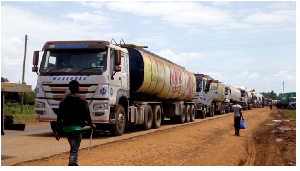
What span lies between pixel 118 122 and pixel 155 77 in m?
4.03

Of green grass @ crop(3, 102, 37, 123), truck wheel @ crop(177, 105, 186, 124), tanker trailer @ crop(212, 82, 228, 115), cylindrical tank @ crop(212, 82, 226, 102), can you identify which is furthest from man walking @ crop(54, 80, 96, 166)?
cylindrical tank @ crop(212, 82, 226, 102)

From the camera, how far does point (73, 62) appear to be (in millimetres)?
14180

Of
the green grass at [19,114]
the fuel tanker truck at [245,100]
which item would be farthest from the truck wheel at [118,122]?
the fuel tanker truck at [245,100]

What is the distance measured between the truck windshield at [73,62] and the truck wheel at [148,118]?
4.70 m

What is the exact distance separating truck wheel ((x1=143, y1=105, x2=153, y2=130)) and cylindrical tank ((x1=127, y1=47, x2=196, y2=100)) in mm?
764

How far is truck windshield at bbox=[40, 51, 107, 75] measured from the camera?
13953 millimetres

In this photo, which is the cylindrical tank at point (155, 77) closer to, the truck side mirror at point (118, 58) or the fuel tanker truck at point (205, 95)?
the truck side mirror at point (118, 58)

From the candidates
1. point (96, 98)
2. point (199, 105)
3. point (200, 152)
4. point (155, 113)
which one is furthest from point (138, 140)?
point (199, 105)

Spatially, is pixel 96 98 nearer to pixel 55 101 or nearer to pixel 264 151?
pixel 55 101

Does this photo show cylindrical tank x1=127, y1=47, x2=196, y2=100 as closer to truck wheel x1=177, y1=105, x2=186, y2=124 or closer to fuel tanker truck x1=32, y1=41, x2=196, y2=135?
fuel tanker truck x1=32, y1=41, x2=196, y2=135

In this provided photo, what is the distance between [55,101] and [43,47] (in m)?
2.03

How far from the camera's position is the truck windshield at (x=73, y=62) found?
14.0 m

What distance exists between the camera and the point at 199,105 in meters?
31.8

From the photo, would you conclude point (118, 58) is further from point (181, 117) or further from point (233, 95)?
point (233, 95)
